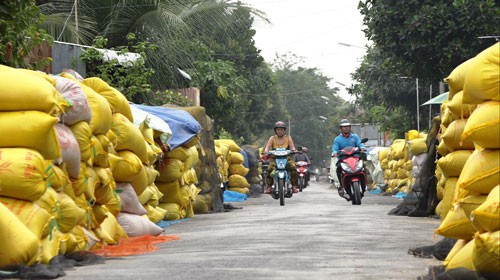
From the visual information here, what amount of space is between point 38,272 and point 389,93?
35.9 m

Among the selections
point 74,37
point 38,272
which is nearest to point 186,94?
point 74,37

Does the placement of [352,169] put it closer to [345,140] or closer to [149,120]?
[345,140]

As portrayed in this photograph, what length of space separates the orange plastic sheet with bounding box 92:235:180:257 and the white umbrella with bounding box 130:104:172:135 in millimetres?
2957

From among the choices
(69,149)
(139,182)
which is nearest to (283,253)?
(69,149)

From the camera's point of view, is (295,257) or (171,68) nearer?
(295,257)

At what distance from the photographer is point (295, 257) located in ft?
30.5

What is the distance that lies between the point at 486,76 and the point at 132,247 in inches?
197

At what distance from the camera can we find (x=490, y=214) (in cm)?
629

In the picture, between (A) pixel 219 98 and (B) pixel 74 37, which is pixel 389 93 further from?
(B) pixel 74 37

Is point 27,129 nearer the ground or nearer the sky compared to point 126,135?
nearer the sky

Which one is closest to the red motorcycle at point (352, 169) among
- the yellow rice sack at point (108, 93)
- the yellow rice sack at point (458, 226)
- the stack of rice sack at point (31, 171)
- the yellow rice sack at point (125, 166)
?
the yellow rice sack at point (125, 166)

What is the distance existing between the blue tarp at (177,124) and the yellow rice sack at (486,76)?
10.4m

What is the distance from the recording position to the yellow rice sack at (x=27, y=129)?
340 inches

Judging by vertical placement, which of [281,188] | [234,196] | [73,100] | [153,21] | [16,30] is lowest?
[234,196]
